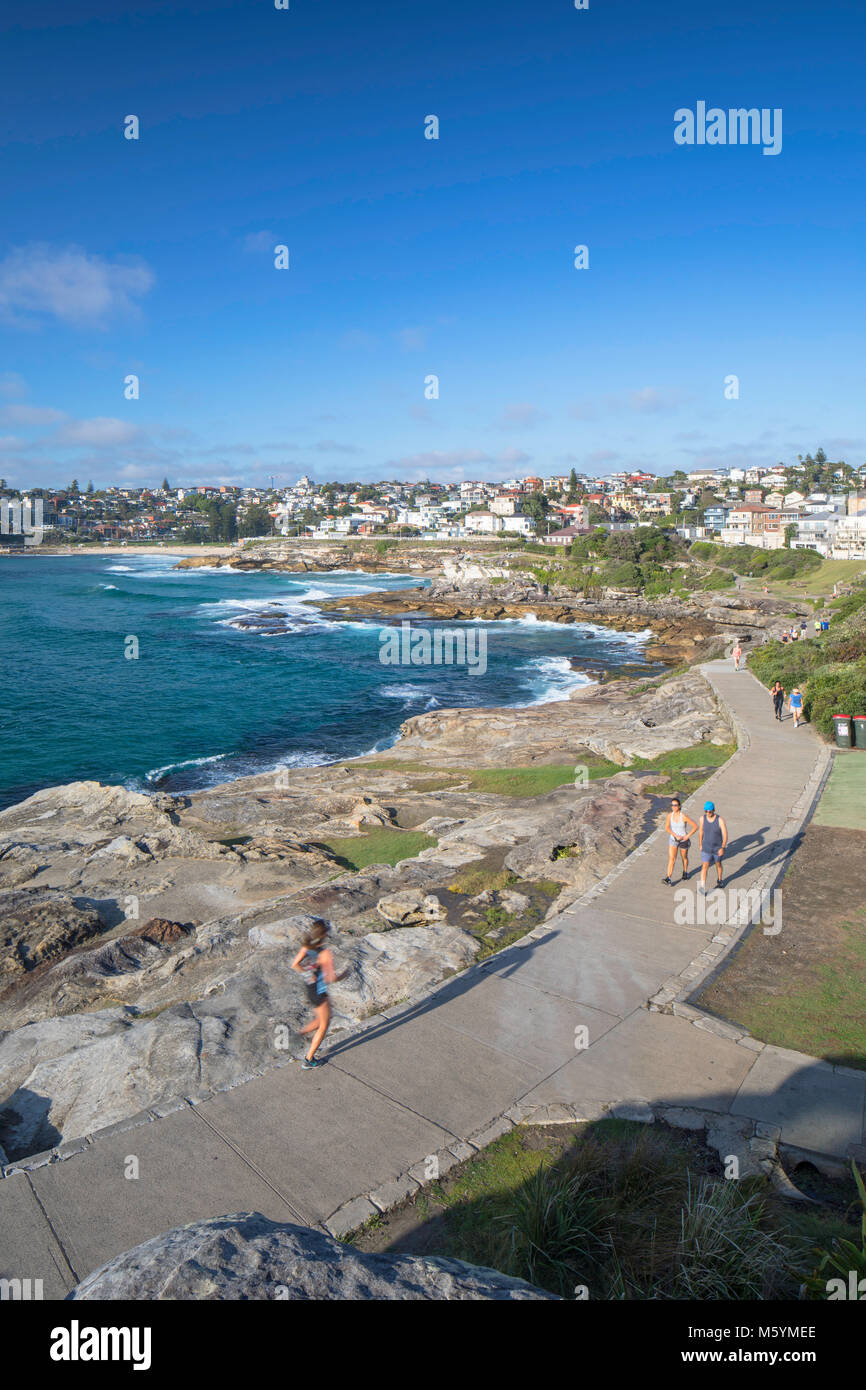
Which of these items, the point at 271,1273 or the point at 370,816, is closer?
the point at 271,1273

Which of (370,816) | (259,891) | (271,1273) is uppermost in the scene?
(271,1273)

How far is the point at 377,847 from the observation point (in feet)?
53.8

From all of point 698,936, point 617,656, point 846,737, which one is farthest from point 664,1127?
point 617,656

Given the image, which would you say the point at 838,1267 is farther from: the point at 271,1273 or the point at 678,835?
the point at 678,835

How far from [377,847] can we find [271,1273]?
43.2 feet

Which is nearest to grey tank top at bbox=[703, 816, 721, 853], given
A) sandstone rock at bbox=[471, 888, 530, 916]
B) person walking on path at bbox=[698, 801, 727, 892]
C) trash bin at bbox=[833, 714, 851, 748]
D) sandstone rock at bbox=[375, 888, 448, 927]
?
person walking on path at bbox=[698, 801, 727, 892]

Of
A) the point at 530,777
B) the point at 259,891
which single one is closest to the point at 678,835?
the point at 259,891

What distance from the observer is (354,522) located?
173m

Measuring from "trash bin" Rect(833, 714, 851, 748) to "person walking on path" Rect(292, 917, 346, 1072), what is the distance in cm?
1502

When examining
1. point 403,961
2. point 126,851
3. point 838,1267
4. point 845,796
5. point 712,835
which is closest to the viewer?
point 838,1267

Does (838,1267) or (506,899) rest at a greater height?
(838,1267)

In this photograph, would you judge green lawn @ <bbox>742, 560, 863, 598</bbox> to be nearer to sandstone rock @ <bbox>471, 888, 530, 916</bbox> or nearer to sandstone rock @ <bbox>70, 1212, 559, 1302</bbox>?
sandstone rock @ <bbox>471, 888, 530, 916</bbox>

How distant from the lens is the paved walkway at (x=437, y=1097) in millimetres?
5227

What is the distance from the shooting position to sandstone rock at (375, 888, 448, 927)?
10758 mm
